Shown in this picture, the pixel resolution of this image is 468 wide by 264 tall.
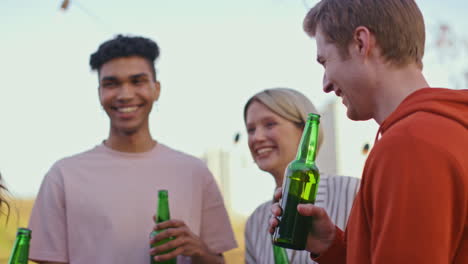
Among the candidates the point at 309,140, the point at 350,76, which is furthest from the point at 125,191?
the point at 350,76

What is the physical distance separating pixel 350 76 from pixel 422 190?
40cm

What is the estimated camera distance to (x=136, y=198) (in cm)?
288

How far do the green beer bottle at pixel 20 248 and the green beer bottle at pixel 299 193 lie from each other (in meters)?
1.03

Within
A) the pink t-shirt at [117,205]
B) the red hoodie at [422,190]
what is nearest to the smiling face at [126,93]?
the pink t-shirt at [117,205]

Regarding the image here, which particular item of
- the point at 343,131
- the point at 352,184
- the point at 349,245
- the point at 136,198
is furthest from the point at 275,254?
the point at 343,131

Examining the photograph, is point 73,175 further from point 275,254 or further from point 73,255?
point 275,254

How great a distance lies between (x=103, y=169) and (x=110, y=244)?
42 centimetres

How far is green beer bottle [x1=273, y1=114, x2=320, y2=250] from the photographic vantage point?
1.54 metres

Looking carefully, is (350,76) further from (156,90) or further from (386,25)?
(156,90)

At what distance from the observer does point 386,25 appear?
1.38m

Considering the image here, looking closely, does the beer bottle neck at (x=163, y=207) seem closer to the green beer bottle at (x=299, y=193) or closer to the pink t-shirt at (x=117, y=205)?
the pink t-shirt at (x=117, y=205)

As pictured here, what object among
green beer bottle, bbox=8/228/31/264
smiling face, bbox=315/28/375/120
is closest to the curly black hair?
green beer bottle, bbox=8/228/31/264

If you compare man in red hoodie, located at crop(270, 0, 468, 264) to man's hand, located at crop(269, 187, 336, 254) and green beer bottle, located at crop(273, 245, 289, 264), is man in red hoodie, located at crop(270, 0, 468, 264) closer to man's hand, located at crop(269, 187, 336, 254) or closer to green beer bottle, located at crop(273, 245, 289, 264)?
man's hand, located at crop(269, 187, 336, 254)

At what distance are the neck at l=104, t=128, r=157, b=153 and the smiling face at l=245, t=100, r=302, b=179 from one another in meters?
0.58
